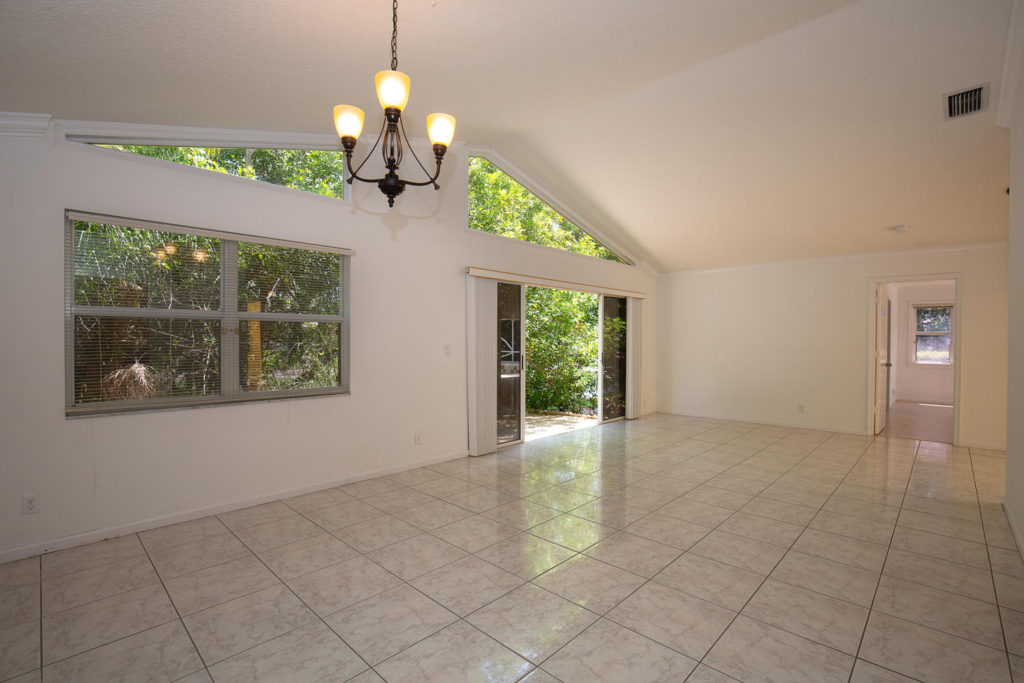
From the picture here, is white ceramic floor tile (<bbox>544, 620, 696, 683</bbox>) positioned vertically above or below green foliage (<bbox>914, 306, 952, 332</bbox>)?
below

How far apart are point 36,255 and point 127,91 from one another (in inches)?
42.5

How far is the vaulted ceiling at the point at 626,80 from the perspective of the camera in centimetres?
237

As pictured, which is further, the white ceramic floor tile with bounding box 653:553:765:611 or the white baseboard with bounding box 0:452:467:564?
the white baseboard with bounding box 0:452:467:564

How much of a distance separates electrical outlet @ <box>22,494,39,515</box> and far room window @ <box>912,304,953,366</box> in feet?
40.9

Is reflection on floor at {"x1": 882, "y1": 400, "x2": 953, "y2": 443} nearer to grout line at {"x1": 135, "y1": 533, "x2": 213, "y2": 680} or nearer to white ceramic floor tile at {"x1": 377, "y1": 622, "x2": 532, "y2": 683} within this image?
white ceramic floor tile at {"x1": 377, "y1": 622, "x2": 532, "y2": 683}

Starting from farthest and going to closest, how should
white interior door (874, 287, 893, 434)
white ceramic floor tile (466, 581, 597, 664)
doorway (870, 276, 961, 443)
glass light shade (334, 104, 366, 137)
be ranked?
doorway (870, 276, 961, 443) < white interior door (874, 287, 893, 434) < glass light shade (334, 104, 366, 137) < white ceramic floor tile (466, 581, 597, 664)

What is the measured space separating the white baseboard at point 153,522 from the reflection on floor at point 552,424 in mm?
2521

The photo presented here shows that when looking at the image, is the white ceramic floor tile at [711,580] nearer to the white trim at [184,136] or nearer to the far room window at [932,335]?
the white trim at [184,136]

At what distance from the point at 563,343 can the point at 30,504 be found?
6172 mm

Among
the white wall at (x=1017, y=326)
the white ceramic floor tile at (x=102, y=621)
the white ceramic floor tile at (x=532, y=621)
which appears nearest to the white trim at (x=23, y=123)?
the white ceramic floor tile at (x=102, y=621)

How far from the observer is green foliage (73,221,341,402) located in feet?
9.40

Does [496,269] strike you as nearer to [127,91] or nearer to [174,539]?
[127,91]

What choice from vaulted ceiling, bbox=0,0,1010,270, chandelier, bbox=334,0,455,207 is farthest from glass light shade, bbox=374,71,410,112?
vaulted ceiling, bbox=0,0,1010,270

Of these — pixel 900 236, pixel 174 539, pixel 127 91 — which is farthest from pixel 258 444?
pixel 900 236
